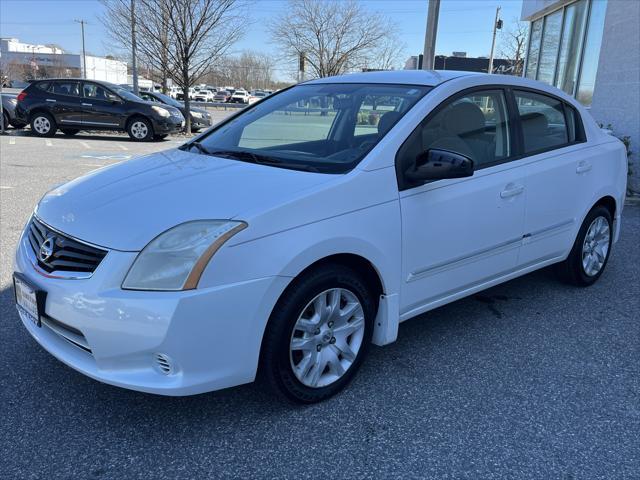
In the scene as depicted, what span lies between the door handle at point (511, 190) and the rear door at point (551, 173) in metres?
0.11

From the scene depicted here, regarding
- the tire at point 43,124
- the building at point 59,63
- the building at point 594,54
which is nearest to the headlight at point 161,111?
the tire at point 43,124

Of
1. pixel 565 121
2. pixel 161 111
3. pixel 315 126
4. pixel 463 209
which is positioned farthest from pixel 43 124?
pixel 463 209

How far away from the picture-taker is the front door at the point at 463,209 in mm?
2984

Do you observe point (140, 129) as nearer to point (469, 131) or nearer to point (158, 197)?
point (469, 131)

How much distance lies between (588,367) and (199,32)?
670 inches

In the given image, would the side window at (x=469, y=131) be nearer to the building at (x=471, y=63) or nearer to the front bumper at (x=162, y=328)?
the front bumper at (x=162, y=328)

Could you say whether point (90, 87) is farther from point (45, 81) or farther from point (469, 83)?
point (469, 83)

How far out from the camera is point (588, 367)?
3.25 m

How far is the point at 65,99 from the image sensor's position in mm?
15266

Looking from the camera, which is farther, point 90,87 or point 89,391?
point 90,87

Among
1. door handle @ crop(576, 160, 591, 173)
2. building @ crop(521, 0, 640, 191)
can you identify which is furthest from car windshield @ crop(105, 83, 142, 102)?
door handle @ crop(576, 160, 591, 173)

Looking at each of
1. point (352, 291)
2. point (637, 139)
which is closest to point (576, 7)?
point (637, 139)

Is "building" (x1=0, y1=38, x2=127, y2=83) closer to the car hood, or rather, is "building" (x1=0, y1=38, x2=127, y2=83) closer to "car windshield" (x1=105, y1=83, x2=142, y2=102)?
"car windshield" (x1=105, y1=83, x2=142, y2=102)

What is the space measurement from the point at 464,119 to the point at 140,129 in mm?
13682
